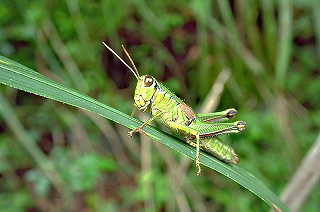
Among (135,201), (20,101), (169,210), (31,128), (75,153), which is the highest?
(20,101)

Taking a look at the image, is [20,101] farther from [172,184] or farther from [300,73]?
[300,73]

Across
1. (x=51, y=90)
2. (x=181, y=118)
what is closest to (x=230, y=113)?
(x=181, y=118)

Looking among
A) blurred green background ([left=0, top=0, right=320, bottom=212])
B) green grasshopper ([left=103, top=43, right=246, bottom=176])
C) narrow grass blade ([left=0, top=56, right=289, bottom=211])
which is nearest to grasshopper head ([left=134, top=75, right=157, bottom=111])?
green grasshopper ([left=103, top=43, right=246, bottom=176])

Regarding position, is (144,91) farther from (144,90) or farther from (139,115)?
(139,115)

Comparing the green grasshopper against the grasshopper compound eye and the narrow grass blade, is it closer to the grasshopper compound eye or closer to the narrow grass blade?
the grasshopper compound eye

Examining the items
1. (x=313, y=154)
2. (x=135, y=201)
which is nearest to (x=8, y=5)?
(x=135, y=201)

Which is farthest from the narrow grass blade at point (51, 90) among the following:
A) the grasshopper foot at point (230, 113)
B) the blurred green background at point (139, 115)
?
the blurred green background at point (139, 115)
